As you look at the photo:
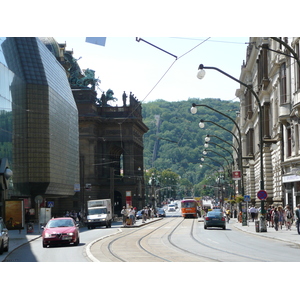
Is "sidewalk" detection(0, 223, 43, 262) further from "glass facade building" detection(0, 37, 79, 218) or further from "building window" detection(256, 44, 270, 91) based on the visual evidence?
"building window" detection(256, 44, 270, 91)

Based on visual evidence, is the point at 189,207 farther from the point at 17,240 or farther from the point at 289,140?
the point at 17,240

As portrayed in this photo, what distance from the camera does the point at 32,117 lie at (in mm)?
74188

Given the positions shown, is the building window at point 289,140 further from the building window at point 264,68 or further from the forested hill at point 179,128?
the forested hill at point 179,128

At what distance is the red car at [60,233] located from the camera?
30.5m

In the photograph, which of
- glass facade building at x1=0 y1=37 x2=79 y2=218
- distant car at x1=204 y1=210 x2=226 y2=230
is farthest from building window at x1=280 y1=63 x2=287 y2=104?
glass facade building at x1=0 y1=37 x2=79 y2=218

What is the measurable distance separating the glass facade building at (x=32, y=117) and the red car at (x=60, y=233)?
3057cm

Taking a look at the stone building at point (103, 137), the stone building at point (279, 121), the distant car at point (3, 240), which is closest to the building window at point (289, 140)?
the stone building at point (279, 121)

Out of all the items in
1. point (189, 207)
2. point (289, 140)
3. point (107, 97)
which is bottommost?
point (189, 207)

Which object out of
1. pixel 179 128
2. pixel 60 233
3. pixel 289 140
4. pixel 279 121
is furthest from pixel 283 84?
pixel 179 128

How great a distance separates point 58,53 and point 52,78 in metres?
31.6

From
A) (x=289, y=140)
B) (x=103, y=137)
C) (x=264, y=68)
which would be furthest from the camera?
(x=103, y=137)

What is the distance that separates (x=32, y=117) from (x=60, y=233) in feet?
Result: 148
